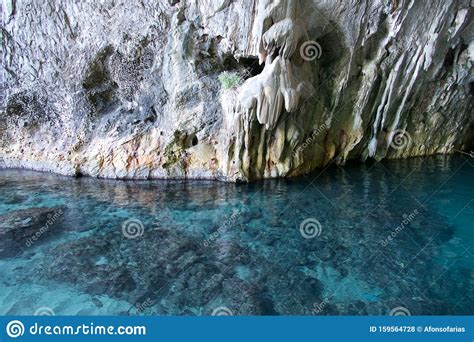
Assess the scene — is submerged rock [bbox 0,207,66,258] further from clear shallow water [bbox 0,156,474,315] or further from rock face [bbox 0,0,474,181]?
rock face [bbox 0,0,474,181]

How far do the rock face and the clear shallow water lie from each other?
141 cm

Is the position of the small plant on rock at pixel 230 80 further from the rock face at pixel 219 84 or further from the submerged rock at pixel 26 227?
the submerged rock at pixel 26 227

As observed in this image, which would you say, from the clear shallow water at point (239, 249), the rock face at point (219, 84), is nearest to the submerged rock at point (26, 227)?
the clear shallow water at point (239, 249)

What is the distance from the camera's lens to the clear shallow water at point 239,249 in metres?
4.98

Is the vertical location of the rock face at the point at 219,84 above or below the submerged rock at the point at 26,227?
above

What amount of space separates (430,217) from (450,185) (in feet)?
12.1

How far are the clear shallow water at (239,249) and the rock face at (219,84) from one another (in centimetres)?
141

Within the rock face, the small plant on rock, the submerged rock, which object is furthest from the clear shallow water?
the small plant on rock

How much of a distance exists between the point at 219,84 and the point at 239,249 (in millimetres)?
6536

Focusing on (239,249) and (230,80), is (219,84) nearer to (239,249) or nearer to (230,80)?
(230,80)

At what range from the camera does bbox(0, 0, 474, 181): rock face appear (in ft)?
32.6

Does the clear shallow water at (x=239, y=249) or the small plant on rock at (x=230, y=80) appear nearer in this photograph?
the clear shallow water at (x=239, y=249)

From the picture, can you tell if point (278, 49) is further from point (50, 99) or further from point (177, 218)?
point (50, 99)

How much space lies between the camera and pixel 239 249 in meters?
6.65
